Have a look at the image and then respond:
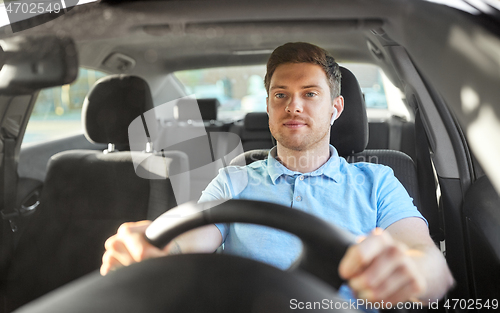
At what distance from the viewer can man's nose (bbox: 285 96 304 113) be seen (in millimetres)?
1128

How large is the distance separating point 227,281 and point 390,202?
2.25ft

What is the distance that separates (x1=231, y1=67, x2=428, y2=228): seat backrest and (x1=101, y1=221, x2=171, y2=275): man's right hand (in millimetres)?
636

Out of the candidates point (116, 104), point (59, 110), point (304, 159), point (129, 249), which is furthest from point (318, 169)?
point (59, 110)

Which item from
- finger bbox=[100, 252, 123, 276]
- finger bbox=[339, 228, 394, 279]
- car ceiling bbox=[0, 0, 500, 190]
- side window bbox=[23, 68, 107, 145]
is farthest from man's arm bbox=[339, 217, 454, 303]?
side window bbox=[23, 68, 107, 145]

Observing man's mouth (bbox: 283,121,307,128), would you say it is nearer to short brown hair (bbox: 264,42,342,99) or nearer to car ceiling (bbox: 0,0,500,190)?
short brown hair (bbox: 264,42,342,99)

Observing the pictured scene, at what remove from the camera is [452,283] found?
2.90 ft

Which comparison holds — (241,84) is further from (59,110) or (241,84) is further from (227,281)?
(227,281)

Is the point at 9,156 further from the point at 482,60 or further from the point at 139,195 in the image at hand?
the point at 482,60

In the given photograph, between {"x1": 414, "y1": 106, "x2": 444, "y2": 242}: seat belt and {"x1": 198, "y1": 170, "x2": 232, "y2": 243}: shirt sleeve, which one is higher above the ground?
{"x1": 198, "y1": 170, "x2": 232, "y2": 243}: shirt sleeve

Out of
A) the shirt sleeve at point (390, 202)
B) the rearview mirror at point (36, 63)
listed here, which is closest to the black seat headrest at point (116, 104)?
the rearview mirror at point (36, 63)

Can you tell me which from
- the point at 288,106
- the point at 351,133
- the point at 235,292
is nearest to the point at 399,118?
the point at 351,133

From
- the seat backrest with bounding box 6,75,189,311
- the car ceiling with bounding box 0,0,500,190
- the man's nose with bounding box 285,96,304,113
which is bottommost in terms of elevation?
the seat backrest with bounding box 6,75,189,311

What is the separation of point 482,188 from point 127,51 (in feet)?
4.05

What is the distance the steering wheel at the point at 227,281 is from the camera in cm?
52
